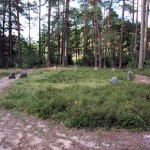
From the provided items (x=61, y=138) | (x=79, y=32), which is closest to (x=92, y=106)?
(x=61, y=138)

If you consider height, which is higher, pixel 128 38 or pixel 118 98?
pixel 128 38

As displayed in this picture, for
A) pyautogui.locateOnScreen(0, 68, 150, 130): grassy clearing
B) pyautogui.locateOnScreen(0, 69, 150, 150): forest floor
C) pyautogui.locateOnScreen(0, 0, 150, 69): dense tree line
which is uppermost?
pyautogui.locateOnScreen(0, 0, 150, 69): dense tree line

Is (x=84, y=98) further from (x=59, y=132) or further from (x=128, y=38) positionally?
(x=128, y=38)

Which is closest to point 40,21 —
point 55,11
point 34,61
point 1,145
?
point 55,11

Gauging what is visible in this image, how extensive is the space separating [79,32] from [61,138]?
28964 mm

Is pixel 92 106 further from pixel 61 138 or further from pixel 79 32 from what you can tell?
pixel 79 32

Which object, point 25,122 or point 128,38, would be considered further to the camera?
point 128,38

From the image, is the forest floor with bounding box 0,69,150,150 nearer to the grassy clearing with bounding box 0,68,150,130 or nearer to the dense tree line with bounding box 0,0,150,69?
the grassy clearing with bounding box 0,68,150,130

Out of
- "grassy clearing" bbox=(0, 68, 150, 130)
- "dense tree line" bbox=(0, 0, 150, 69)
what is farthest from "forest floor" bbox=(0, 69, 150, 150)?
"dense tree line" bbox=(0, 0, 150, 69)

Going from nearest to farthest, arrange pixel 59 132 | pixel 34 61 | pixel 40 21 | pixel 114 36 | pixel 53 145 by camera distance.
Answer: pixel 53 145 → pixel 59 132 → pixel 114 36 → pixel 34 61 → pixel 40 21

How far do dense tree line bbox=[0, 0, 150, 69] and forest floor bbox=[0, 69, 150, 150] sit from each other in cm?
1293

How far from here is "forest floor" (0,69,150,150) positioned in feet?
15.1

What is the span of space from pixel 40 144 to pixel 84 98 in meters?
2.62

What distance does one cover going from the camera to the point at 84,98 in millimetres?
7012
